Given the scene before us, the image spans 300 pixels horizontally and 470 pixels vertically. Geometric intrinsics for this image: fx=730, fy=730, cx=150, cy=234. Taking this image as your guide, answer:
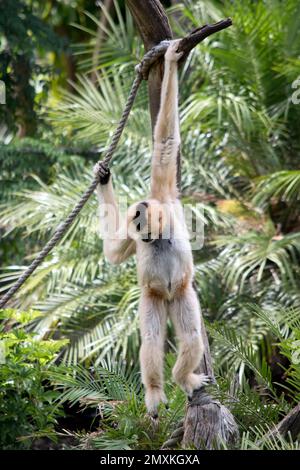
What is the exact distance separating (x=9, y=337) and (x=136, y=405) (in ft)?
3.15

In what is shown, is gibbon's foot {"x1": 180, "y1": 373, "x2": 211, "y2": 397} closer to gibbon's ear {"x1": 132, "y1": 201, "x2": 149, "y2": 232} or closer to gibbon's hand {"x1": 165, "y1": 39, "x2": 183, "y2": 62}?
gibbon's ear {"x1": 132, "y1": 201, "x2": 149, "y2": 232}

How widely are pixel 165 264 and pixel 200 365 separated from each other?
0.69 metres

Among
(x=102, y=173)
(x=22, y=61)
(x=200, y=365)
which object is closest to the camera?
(x=200, y=365)

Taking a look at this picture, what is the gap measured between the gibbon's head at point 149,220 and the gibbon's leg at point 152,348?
15.4 inches

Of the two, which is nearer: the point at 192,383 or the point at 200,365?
the point at 192,383

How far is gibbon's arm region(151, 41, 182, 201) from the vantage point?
14.6ft

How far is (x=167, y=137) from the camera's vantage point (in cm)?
464

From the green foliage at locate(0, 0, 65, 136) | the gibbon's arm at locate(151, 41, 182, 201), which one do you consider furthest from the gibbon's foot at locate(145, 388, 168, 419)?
the green foliage at locate(0, 0, 65, 136)

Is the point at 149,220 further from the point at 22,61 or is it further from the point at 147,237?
the point at 22,61

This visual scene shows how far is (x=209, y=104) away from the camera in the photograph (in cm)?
759

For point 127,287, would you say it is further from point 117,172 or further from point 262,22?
point 262,22

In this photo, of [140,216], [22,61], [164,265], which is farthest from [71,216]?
[22,61]
